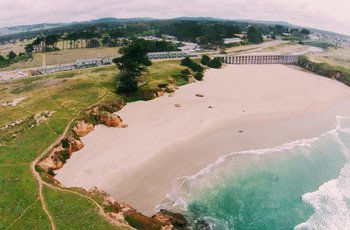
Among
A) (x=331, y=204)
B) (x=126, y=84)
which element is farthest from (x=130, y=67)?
(x=331, y=204)

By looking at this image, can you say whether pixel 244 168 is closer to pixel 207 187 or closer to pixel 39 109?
pixel 207 187

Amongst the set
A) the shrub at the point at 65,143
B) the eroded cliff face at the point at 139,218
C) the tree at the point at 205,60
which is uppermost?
the tree at the point at 205,60

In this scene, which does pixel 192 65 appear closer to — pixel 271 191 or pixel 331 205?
pixel 271 191

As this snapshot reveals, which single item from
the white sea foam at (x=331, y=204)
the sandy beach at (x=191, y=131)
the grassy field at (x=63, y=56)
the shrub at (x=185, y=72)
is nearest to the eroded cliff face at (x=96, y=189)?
the sandy beach at (x=191, y=131)

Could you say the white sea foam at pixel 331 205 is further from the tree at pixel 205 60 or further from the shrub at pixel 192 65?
the tree at pixel 205 60

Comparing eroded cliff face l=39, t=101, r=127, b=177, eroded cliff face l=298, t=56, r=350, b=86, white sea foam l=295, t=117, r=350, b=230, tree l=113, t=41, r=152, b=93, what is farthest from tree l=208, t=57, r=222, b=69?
white sea foam l=295, t=117, r=350, b=230
